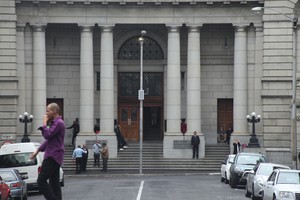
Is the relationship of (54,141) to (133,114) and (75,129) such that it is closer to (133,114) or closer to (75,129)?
(75,129)

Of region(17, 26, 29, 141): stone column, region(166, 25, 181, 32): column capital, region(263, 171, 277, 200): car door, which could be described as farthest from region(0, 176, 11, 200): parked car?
region(166, 25, 181, 32): column capital

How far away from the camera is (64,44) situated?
217ft

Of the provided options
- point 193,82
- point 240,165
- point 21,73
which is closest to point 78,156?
point 21,73

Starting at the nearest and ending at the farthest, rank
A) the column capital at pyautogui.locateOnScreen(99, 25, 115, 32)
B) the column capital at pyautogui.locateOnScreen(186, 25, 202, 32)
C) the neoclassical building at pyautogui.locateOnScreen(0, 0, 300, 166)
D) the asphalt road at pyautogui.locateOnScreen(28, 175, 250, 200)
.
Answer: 1. the asphalt road at pyautogui.locateOnScreen(28, 175, 250, 200)
2. the neoclassical building at pyautogui.locateOnScreen(0, 0, 300, 166)
3. the column capital at pyautogui.locateOnScreen(99, 25, 115, 32)
4. the column capital at pyautogui.locateOnScreen(186, 25, 202, 32)

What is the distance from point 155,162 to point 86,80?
7552 mm

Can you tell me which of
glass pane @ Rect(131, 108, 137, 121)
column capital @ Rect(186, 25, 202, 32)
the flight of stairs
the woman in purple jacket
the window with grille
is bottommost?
the flight of stairs

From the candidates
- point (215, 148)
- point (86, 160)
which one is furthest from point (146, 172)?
point (215, 148)

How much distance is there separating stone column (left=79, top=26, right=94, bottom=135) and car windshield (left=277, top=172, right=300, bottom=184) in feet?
109

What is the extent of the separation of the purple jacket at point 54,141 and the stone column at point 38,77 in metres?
46.7

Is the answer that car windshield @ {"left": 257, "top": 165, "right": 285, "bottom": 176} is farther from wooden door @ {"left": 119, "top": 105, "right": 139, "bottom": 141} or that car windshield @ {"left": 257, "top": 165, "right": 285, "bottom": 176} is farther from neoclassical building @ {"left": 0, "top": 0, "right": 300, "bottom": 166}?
wooden door @ {"left": 119, "top": 105, "right": 139, "bottom": 141}

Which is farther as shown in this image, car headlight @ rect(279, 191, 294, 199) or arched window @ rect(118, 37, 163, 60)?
arched window @ rect(118, 37, 163, 60)

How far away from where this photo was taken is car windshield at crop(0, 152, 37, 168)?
3883cm

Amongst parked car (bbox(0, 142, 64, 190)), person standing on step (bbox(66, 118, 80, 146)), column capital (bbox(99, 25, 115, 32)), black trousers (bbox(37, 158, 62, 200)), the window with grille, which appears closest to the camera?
black trousers (bbox(37, 158, 62, 200))

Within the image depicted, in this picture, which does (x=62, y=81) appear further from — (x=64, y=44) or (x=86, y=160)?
(x=86, y=160)
